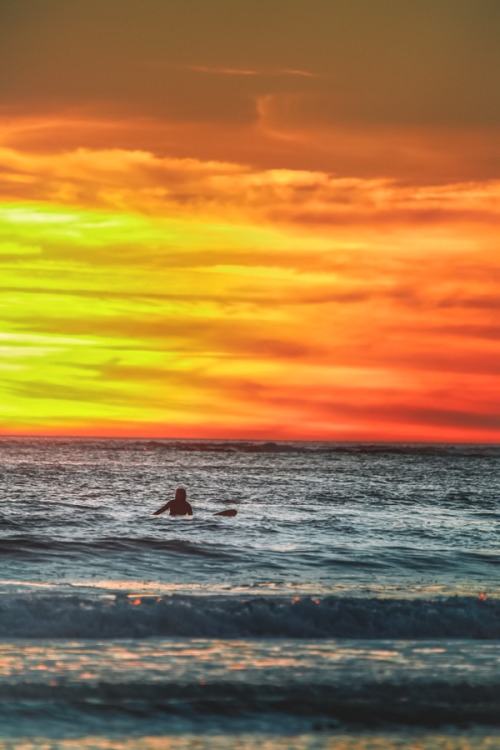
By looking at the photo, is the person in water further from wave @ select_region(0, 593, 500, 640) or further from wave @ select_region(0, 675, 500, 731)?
wave @ select_region(0, 675, 500, 731)

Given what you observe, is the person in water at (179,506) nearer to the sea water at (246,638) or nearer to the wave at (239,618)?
the sea water at (246,638)

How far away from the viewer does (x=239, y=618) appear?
47.3 ft

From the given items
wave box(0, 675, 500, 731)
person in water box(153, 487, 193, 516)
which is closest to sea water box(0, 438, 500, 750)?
wave box(0, 675, 500, 731)

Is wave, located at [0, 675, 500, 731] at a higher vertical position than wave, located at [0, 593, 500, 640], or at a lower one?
higher

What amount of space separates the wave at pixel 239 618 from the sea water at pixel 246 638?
38 mm

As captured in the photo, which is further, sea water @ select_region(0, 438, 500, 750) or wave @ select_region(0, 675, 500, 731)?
wave @ select_region(0, 675, 500, 731)

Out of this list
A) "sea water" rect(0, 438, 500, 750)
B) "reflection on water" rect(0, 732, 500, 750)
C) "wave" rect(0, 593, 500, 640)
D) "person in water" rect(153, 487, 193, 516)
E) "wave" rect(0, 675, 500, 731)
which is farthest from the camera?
"person in water" rect(153, 487, 193, 516)

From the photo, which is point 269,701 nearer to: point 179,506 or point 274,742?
point 274,742

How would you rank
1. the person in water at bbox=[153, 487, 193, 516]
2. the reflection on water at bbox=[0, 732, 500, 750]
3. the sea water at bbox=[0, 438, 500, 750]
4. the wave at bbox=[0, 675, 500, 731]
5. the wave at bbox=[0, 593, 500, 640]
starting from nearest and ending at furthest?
1. the reflection on water at bbox=[0, 732, 500, 750]
2. the sea water at bbox=[0, 438, 500, 750]
3. the wave at bbox=[0, 675, 500, 731]
4. the wave at bbox=[0, 593, 500, 640]
5. the person in water at bbox=[153, 487, 193, 516]

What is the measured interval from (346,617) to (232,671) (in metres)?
4.31

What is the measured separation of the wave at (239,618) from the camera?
13.7m

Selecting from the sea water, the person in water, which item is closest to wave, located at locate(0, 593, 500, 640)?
the sea water

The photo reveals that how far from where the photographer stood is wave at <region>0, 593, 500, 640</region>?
13734 mm

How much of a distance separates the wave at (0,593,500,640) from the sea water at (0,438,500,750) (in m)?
0.04
